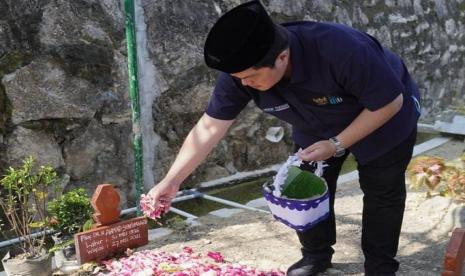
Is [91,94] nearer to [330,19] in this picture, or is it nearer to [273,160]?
[273,160]

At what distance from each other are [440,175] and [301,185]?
1766 mm

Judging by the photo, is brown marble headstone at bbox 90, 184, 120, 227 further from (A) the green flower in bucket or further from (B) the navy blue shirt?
(A) the green flower in bucket

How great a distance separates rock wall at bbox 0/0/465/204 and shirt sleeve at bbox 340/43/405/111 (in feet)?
6.66

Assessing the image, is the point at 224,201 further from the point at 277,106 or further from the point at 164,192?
the point at 277,106

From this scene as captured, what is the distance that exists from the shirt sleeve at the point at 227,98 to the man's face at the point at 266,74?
0.26 metres

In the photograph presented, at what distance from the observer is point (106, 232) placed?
2672 millimetres

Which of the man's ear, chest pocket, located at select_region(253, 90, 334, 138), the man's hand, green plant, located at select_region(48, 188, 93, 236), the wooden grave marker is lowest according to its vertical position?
green plant, located at select_region(48, 188, 93, 236)

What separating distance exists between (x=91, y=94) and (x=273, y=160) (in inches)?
68.3

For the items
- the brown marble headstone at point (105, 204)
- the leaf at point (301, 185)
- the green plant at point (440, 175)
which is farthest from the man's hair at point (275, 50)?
the green plant at point (440, 175)

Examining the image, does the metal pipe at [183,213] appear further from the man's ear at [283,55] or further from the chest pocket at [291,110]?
the man's ear at [283,55]

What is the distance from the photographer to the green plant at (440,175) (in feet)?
11.6

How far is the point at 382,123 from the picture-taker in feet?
6.53

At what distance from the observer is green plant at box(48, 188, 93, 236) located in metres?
2.79

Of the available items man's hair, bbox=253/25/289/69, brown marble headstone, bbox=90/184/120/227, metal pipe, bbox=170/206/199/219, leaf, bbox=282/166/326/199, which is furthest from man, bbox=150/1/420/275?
metal pipe, bbox=170/206/199/219
